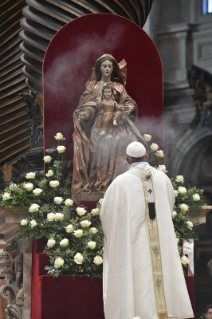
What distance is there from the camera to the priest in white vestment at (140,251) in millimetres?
6473

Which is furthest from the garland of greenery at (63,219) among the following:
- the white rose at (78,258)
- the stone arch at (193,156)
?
the stone arch at (193,156)

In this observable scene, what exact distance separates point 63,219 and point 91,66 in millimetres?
2045

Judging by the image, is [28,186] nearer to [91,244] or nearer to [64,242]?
[64,242]

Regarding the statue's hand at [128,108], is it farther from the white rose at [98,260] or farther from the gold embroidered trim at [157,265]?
the white rose at [98,260]

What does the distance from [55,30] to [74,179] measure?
1914 millimetres

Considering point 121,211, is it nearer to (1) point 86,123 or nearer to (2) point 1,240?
(1) point 86,123

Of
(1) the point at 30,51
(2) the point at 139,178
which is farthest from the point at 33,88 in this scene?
(2) the point at 139,178

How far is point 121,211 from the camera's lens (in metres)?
6.69

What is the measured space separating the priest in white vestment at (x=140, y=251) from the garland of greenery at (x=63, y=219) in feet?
1.55

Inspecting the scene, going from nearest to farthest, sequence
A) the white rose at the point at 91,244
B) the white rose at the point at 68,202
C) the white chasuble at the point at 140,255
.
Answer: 1. the white chasuble at the point at 140,255
2. the white rose at the point at 91,244
3. the white rose at the point at 68,202

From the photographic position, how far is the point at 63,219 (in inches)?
290

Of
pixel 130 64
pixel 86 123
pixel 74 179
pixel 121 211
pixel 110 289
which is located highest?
pixel 130 64

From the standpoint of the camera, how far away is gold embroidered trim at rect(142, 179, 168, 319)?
651 cm

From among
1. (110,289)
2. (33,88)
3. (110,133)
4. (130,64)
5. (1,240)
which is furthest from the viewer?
(1,240)
